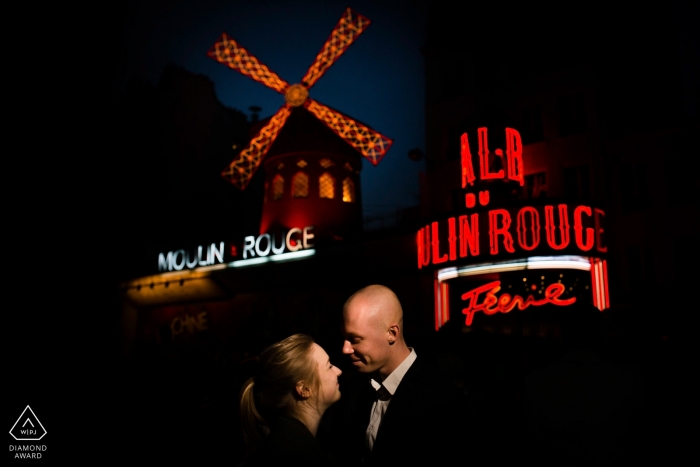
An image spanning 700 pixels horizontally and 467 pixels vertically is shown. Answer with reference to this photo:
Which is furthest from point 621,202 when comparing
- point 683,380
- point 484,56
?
point 683,380

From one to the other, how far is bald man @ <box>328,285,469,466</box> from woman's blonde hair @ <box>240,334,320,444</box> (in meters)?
0.23

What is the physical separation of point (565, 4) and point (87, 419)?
47.2 feet

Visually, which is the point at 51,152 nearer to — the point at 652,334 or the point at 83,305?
the point at 83,305

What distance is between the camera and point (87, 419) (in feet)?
30.1

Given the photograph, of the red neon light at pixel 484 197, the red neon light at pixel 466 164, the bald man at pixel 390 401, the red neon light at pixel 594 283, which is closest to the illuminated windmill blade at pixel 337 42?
the red neon light at pixel 466 164

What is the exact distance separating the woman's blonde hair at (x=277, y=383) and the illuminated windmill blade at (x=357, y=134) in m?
16.2

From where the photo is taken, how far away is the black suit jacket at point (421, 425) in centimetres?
288

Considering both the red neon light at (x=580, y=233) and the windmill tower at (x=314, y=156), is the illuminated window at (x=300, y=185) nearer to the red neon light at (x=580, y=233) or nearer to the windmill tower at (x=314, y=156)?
the windmill tower at (x=314, y=156)

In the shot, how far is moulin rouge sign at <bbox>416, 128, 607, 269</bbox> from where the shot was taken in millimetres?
12242

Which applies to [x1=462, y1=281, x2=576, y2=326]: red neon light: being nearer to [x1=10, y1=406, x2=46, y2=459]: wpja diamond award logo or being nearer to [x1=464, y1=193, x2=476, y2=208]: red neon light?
[x1=464, y1=193, x2=476, y2=208]: red neon light

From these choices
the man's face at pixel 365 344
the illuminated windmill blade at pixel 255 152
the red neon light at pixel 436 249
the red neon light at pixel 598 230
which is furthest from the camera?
the illuminated windmill blade at pixel 255 152

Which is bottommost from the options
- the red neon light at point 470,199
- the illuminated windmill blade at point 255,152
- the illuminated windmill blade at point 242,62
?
the red neon light at point 470,199

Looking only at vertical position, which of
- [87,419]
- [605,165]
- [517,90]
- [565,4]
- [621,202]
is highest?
[565,4]

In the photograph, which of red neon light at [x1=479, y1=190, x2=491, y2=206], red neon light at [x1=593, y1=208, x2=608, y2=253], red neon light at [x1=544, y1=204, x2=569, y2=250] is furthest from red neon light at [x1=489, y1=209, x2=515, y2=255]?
red neon light at [x1=593, y1=208, x2=608, y2=253]
